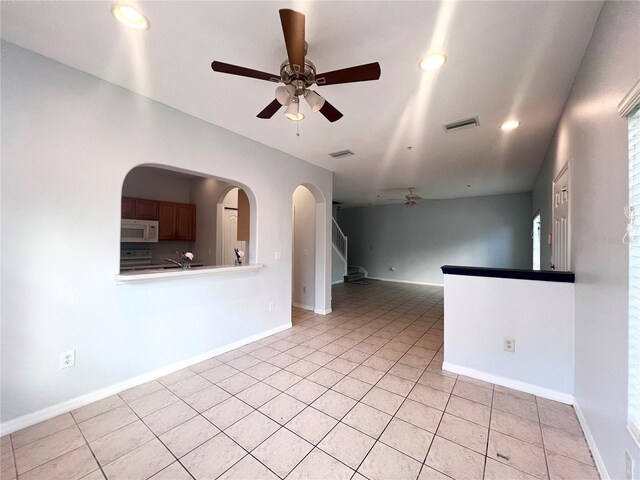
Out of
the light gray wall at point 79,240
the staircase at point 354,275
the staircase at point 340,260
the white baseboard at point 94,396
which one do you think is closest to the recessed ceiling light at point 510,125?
the light gray wall at point 79,240

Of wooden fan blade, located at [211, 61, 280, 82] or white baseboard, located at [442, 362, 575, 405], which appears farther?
white baseboard, located at [442, 362, 575, 405]

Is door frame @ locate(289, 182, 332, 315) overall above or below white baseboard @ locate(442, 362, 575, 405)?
above

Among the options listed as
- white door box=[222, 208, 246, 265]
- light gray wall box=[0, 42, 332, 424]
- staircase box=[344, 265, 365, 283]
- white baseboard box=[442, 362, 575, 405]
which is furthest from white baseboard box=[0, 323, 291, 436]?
staircase box=[344, 265, 365, 283]

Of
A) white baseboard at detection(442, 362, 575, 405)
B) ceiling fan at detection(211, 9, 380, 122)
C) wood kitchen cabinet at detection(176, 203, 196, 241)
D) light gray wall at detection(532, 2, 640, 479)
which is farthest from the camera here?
wood kitchen cabinet at detection(176, 203, 196, 241)

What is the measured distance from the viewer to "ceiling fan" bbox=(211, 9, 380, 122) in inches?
54.5

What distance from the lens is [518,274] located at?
7.79 feet

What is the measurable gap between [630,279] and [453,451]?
56.0 inches

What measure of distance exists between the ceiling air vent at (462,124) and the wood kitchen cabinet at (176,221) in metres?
5.25

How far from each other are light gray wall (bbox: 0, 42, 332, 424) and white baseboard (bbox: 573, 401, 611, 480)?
3317 mm

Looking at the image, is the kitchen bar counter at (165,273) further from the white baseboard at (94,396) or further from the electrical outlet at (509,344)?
the electrical outlet at (509,344)

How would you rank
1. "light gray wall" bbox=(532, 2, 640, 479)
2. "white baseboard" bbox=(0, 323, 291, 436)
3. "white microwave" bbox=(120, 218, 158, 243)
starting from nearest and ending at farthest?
"light gray wall" bbox=(532, 2, 640, 479) < "white baseboard" bbox=(0, 323, 291, 436) < "white microwave" bbox=(120, 218, 158, 243)

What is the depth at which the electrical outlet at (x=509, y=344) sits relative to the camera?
2.40 m

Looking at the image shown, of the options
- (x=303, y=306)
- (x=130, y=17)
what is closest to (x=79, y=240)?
(x=130, y=17)

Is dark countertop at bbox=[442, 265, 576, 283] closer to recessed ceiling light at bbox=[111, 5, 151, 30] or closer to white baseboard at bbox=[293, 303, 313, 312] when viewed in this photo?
white baseboard at bbox=[293, 303, 313, 312]
